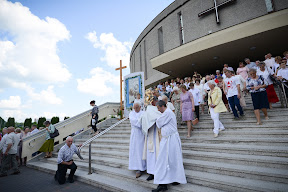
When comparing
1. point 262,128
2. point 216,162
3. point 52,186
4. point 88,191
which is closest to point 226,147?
point 216,162

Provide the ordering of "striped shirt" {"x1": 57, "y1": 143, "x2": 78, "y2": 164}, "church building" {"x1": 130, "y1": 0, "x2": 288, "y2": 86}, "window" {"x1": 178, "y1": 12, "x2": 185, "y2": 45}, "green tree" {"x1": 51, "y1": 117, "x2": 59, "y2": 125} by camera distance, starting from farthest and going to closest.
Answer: "green tree" {"x1": 51, "y1": 117, "x2": 59, "y2": 125} → "window" {"x1": 178, "y1": 12, "x2": 185, "y2": 45} → "church building" {"x1": 130, "y1": 0, "x2": 288, "y2": 86} → "striped shirt" {"x1": 57, "y1": 143, "x2": 78, "y2": 164}

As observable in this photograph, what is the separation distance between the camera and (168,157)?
307 cm

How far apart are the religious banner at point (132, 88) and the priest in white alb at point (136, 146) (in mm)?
4725

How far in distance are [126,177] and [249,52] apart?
9.76 meters

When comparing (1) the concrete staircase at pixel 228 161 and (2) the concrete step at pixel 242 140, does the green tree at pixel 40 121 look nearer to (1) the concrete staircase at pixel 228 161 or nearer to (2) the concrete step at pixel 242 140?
(1) the concrete staircase at pixel 228 161

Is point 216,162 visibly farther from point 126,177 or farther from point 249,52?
point 249,52

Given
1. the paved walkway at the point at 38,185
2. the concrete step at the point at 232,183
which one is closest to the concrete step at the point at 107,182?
the paved walkway at the point at 38,185

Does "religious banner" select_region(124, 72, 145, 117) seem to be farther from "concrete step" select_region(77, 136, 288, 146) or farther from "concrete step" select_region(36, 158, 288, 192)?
"concrete step" select_region(36, 158, 288, 192)

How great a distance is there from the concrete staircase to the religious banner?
3.82 metres

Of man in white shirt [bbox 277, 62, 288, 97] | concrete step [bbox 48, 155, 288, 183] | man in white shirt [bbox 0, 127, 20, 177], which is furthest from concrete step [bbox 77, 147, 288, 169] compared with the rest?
man in white shirt [bbox 0, 127, 20, 177]

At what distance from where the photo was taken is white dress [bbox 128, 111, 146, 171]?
3.80 m

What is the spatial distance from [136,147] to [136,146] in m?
0.02

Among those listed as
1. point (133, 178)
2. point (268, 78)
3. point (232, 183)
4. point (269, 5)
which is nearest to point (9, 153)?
point (133, 178)

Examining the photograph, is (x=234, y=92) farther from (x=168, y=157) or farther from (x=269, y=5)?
(x=269, y=5)
